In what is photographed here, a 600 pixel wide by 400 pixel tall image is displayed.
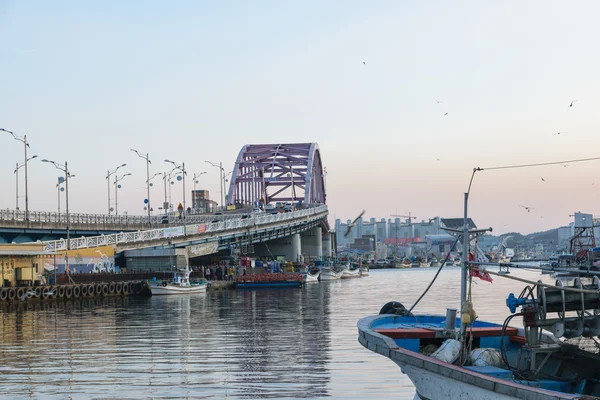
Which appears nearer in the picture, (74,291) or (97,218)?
(74,291)

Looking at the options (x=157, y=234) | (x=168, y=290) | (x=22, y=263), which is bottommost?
(x=168, y=290)

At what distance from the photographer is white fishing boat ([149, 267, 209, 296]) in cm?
7538

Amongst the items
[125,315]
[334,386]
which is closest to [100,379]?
[334,386]

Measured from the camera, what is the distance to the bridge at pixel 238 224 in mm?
85250

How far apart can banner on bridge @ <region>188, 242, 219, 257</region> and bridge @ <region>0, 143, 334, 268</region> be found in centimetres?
23

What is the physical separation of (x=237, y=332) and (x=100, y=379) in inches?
591

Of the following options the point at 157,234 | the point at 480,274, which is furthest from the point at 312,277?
the point at 480,274

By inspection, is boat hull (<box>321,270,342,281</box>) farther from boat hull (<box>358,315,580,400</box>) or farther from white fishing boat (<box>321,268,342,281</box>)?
boat hull (<box>358,315,580,400</box>)

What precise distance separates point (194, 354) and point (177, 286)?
4510 cm

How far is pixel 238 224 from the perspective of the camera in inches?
4156

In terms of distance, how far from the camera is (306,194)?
552 ft

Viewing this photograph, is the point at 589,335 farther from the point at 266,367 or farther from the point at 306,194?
the point at 306,194

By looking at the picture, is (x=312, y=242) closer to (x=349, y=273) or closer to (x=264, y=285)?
(x=349, y=273)

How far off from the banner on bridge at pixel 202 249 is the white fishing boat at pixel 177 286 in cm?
1298
